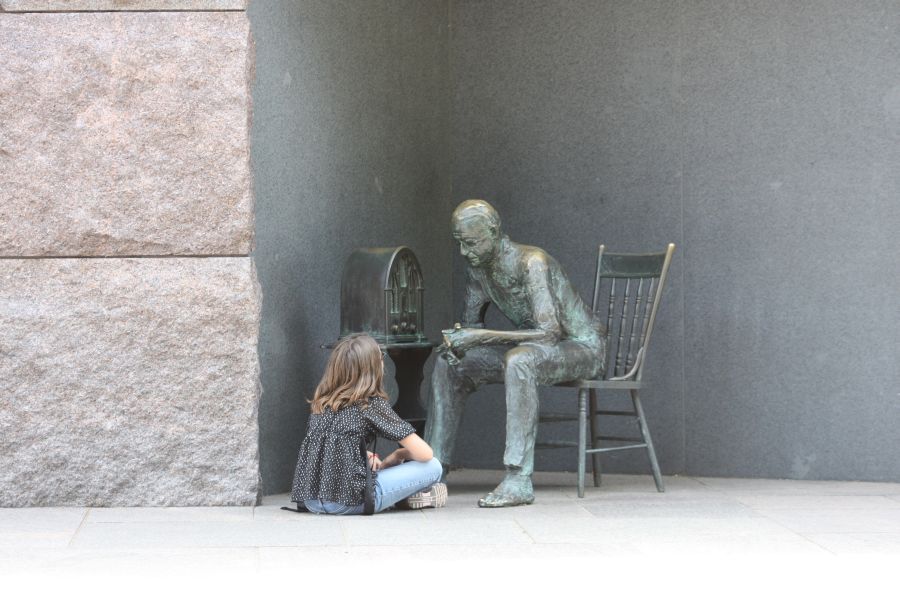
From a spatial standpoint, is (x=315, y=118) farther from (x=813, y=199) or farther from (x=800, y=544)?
(x=800, y=544)

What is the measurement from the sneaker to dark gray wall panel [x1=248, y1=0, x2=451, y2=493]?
74 centimetres

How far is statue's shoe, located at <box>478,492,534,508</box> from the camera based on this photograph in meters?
5.07

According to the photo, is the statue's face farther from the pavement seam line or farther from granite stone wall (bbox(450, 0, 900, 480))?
the pavement seam line

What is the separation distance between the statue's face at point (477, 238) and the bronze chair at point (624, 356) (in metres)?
0.68

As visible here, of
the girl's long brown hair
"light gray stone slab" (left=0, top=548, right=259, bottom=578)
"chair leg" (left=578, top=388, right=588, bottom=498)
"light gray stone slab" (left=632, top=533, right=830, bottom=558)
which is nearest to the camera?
"light gray stone slab" (left=0, top=548, right=259, bottom=578)

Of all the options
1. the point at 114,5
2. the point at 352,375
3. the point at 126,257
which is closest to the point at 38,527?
the point at 126,257

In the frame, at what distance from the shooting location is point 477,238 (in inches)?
211

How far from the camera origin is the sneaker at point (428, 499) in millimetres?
5000

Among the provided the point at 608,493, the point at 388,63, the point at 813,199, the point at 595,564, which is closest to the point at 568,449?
the point at 608,493

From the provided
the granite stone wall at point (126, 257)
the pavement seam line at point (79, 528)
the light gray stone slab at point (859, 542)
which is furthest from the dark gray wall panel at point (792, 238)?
the pavement seam line at point (79, 528)

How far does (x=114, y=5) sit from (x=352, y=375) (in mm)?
1795

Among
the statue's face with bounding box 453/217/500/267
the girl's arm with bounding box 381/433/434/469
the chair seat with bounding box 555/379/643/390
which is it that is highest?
the statue's face with bounding box 453/217/500/267

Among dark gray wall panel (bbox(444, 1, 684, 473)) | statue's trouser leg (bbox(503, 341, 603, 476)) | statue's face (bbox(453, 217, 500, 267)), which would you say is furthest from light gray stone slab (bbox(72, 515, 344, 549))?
dark gray wall panel (bbox(444, 1, 684, 473))

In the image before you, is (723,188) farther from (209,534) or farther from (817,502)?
(209,534)
